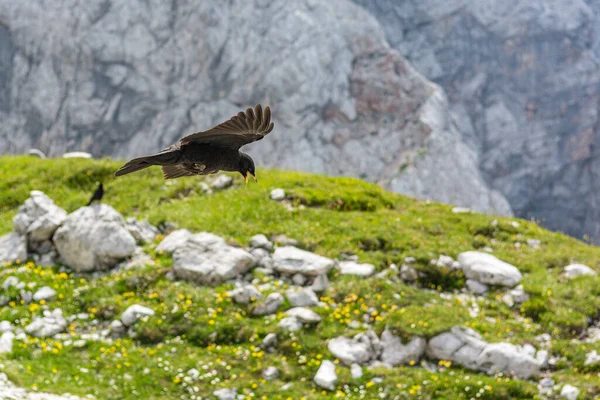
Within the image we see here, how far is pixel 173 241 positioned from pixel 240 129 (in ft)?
34.9

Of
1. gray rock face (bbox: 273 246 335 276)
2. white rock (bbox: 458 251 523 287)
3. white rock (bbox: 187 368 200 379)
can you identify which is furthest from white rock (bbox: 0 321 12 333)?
white rock (bbox: 458 251 523 287)

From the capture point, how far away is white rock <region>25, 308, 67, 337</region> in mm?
14328

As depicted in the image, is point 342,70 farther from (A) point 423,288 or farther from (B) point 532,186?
(A) point 423,288

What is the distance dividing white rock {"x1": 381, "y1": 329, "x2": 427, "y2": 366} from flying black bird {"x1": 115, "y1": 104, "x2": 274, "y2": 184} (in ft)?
22.5

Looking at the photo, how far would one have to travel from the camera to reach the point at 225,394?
1246cm

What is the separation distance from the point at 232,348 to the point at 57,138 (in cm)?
9103

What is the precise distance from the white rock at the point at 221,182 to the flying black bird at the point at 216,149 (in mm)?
13731

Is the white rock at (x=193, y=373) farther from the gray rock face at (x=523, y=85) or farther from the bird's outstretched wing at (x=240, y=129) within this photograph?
the gray rock face at (x=523, y=85)

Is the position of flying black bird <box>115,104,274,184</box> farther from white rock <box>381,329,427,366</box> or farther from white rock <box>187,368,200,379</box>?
white rock <box>381,329,427,366</box>

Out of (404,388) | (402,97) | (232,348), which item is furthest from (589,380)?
(402,97)

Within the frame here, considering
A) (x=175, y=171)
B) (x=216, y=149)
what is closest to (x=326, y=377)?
(x=175, y=171)

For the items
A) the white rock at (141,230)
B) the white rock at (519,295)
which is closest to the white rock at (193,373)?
the white rock at (141,230)

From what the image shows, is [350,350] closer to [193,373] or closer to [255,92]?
[193,373]

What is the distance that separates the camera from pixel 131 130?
96.3 m
